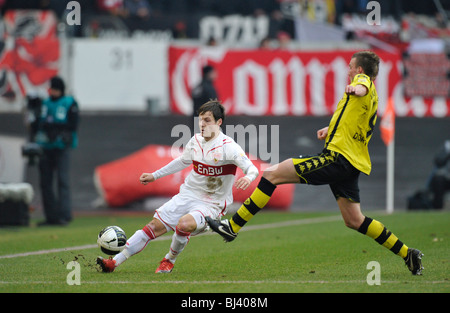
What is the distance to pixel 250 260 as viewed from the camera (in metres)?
8.57

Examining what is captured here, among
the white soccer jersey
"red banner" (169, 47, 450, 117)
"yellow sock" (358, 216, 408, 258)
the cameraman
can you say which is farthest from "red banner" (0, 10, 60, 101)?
"yellow sock" (358, 216, 408, 258)

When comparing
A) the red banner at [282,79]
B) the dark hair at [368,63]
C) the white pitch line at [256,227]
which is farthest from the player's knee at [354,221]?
the red banner at [282,79]

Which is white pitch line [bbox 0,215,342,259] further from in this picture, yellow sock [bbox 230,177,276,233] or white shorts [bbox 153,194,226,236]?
yellow sock [bbox 230,177,276,233]

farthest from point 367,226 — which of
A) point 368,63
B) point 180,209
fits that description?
point 180,209

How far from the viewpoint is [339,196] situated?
7.49 m

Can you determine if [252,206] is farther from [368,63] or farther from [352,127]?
[368,63]

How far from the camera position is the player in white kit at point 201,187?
7441 millimetres

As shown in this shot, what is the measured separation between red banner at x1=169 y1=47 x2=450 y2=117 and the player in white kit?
48.3 ft

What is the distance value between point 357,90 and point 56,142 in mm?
6799

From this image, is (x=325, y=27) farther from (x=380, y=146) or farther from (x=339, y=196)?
(x=339, y=196)

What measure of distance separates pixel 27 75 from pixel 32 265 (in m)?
14.2

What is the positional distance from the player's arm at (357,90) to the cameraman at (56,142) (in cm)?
648
